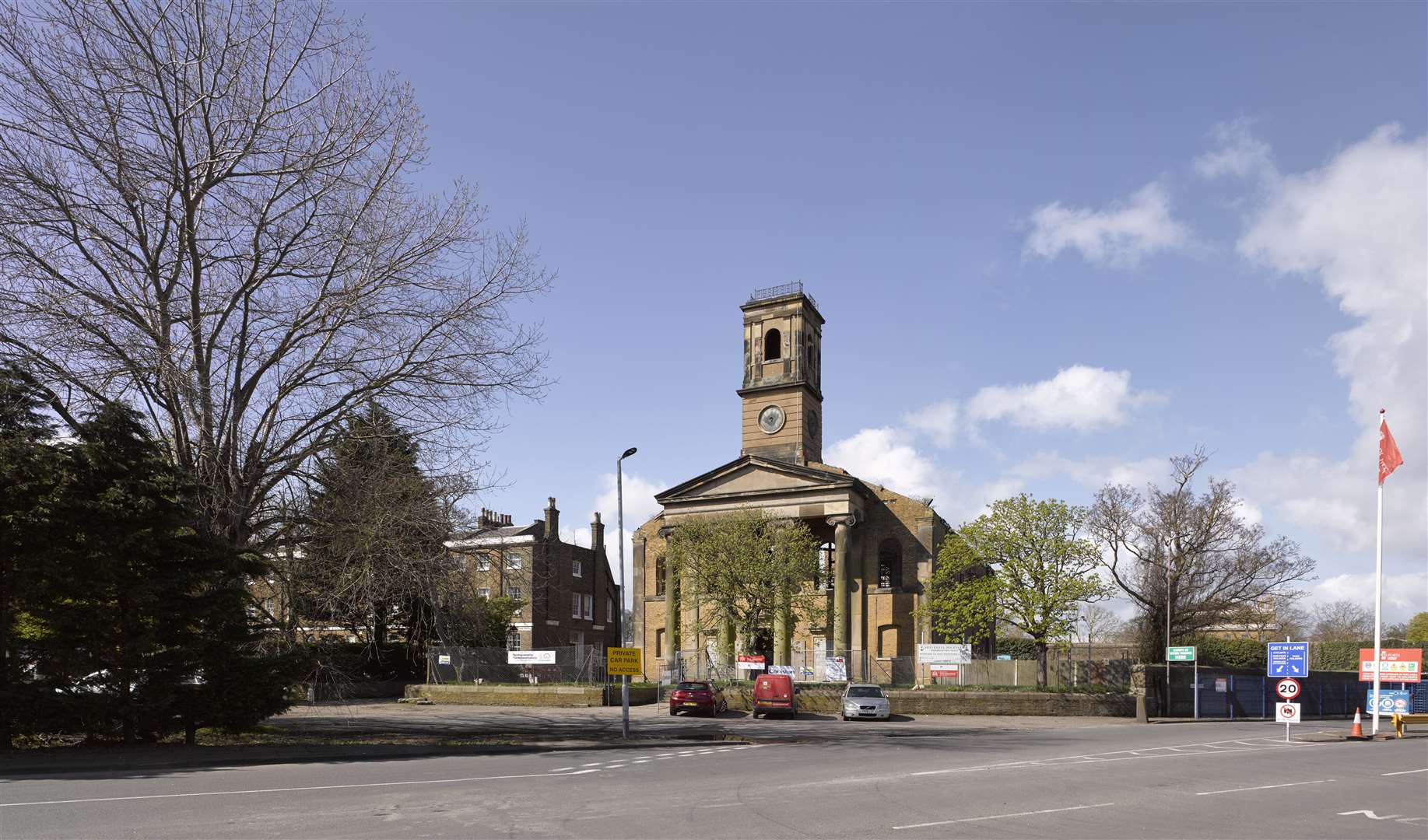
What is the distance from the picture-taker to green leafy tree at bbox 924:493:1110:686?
42000 millimetres

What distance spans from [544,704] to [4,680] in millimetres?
23901

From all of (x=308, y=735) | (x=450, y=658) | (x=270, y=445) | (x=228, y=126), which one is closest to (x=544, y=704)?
(x=450, y=658)

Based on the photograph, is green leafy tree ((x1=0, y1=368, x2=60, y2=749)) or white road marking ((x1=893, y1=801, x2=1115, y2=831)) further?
green leafy tree ((x1=0, y1=368, x2=60, y2=749))

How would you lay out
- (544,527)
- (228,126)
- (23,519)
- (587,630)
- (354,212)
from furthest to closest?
(587,630) < (544,527) < (354,212) < (228,126) < (23,519)

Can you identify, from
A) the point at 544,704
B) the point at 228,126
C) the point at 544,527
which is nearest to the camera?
the point at 228,126

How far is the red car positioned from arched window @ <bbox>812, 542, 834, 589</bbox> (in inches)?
663

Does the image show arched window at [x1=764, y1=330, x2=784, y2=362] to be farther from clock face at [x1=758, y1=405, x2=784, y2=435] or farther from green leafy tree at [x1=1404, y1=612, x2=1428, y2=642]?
→ green leafy tree at [x1=1404, y1=612, x2=1428, y2=642]

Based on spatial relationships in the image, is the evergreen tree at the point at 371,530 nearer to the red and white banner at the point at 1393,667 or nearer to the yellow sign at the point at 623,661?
the yellow sign at the point at 623,661

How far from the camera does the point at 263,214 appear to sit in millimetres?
22000

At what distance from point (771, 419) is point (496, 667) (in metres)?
27.1

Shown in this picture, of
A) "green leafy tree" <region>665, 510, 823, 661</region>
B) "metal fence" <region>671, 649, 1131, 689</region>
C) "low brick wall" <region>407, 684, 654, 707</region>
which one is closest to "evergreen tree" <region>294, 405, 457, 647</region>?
"low brick wall" <region>407, 684, 654, 707</region>

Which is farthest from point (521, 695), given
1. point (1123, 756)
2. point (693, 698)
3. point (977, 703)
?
point (1123, 756)

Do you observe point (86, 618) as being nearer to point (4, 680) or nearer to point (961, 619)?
point (4, 680)

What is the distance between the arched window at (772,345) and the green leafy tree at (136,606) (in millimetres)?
47715
